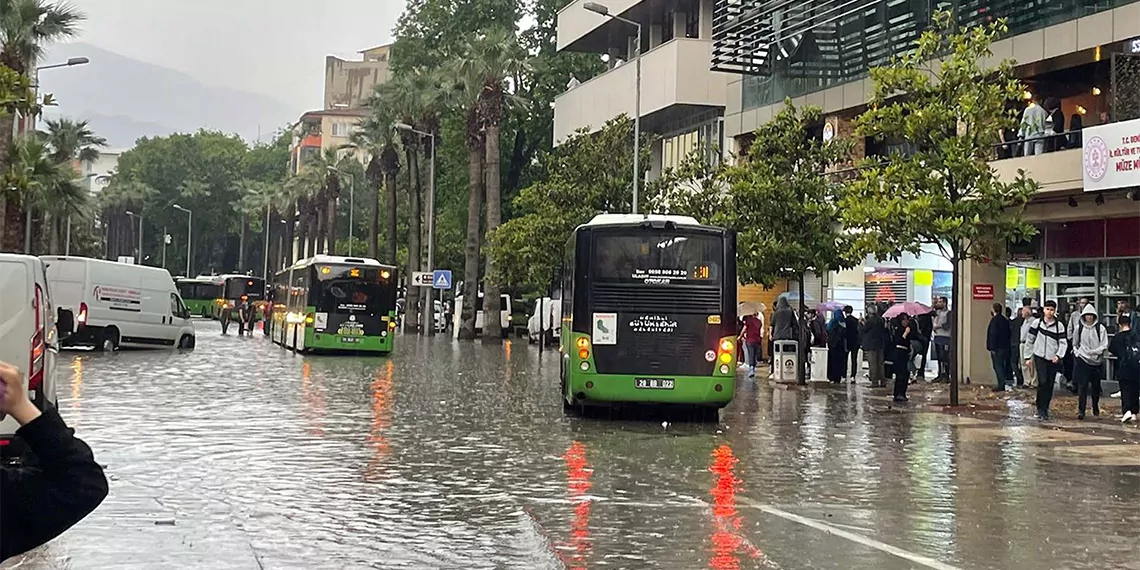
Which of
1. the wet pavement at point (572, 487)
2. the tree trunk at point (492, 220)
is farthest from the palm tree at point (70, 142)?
the wet pavement at point (572, 487)

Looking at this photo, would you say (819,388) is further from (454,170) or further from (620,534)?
(454,170)

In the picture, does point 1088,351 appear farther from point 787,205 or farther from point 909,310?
point 909,310

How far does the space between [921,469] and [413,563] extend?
7.47 meters

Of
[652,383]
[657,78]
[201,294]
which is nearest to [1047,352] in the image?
[652,383]

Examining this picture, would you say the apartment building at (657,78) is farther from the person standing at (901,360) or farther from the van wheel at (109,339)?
the van wheel at (109,339)

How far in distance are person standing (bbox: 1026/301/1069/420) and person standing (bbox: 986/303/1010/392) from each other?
4772mm

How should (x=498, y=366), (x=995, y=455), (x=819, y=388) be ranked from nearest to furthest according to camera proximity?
1. (x=995, y=455)
2. (x=819, y=388)
3. (x=498, y=366)

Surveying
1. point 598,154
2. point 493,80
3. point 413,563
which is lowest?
point 413,563

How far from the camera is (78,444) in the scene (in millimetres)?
3727

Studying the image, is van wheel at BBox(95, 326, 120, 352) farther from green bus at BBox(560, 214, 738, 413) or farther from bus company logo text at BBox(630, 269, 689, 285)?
bus company logo text at BBox(630, 269, 689, 285)

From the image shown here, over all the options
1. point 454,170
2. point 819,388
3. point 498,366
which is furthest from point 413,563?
point 454,170

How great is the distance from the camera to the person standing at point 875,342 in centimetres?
2697

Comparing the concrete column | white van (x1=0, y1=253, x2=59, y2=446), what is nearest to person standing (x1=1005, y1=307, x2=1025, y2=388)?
the concrete column

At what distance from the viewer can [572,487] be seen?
39.8 feet
